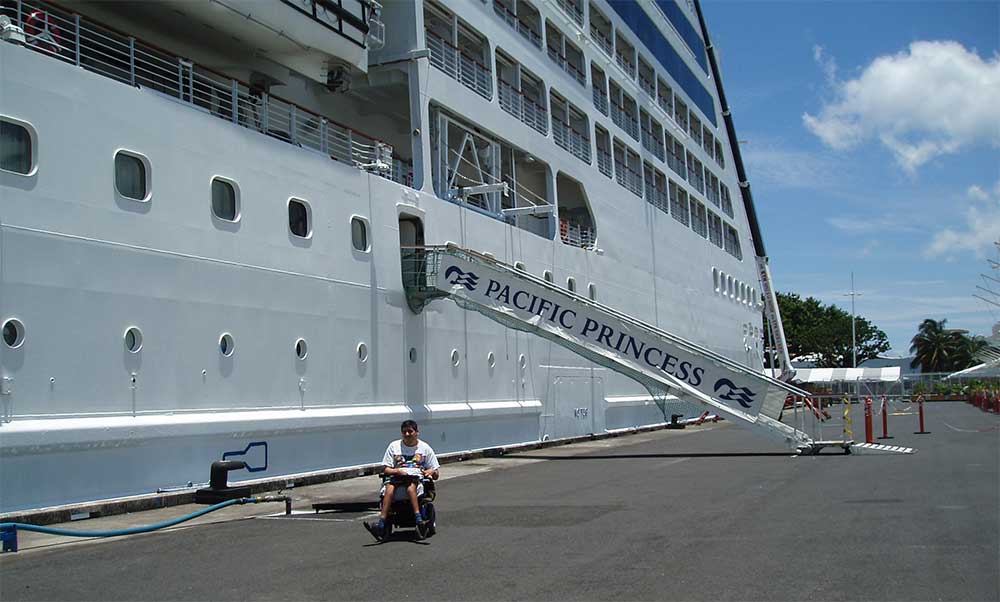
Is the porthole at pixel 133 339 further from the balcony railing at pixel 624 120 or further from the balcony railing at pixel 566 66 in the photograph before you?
the balcony railing at pixel 624 120

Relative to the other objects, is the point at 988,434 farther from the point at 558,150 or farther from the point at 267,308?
the point at 267,308

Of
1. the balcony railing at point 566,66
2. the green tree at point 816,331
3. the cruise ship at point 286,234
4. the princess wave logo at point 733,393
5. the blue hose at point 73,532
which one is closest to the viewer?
the blue hose at point 73,532

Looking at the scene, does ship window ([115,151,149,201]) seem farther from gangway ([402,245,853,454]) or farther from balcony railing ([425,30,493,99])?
balcony railing ([425,30,493,99])

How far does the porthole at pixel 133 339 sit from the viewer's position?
10969mm

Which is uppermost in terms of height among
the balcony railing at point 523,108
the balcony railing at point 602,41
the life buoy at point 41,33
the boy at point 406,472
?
the balcony railing at point 602,41

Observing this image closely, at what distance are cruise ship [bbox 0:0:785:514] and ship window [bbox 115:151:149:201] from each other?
0.16 ft

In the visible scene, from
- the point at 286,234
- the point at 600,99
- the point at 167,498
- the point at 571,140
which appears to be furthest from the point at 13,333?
the point at 600,99

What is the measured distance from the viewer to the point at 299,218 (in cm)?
1445

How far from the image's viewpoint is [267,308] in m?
13.3

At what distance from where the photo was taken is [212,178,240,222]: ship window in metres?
12.7

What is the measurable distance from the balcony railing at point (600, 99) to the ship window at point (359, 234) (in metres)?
13.3

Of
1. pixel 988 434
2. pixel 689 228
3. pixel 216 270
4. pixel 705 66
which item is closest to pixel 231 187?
pixel 216 270

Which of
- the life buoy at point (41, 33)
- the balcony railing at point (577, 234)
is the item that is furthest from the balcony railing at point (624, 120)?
the life buoy at point (41, 33)

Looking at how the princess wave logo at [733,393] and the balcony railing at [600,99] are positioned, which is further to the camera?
the balcony railing at [600,99]
